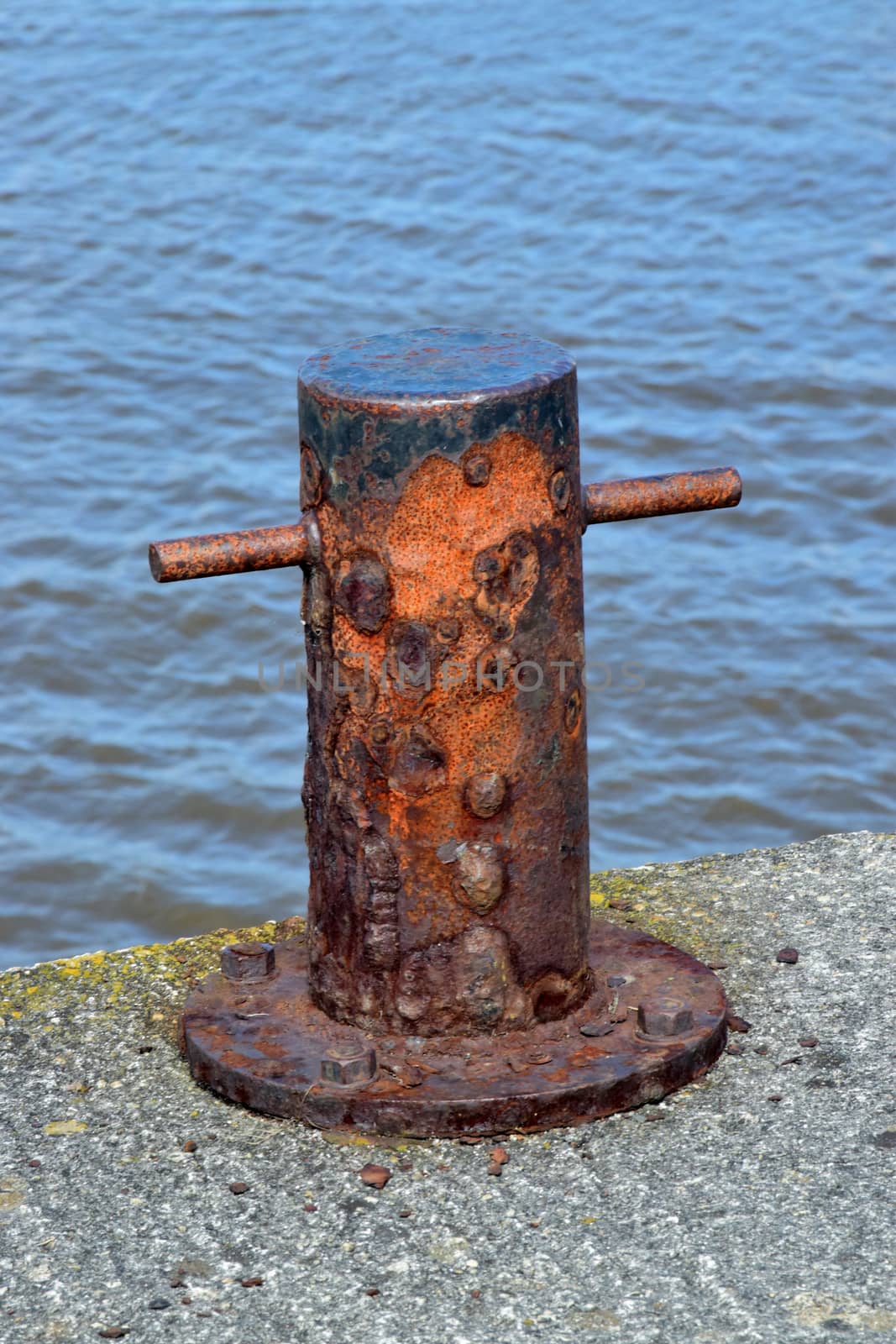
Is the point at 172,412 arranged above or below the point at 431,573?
below

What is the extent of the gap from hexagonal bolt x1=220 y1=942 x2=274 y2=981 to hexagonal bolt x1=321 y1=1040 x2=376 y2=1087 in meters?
0.31

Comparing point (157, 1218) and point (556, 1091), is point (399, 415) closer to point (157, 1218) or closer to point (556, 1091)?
point (556, 1091)

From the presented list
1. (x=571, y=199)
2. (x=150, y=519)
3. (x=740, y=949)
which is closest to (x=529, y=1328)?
(x=740, y=949)

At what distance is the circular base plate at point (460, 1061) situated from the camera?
7.62 ft

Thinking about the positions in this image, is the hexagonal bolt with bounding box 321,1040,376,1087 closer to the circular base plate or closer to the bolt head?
the circular base plate

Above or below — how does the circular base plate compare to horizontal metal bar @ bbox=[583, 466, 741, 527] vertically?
below

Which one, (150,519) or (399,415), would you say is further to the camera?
(150,519)

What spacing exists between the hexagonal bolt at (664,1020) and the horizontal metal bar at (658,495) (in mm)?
653

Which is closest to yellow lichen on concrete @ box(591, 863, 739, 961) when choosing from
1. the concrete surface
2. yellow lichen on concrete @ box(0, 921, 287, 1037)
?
the concrete surface

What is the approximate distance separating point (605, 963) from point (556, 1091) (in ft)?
1.23

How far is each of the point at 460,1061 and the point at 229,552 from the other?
2.37 feet

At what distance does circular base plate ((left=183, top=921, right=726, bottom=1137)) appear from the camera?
7.62 ft

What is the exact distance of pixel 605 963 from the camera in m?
2.67

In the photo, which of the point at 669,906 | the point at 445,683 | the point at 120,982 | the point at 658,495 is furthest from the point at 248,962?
the point at 658,495
